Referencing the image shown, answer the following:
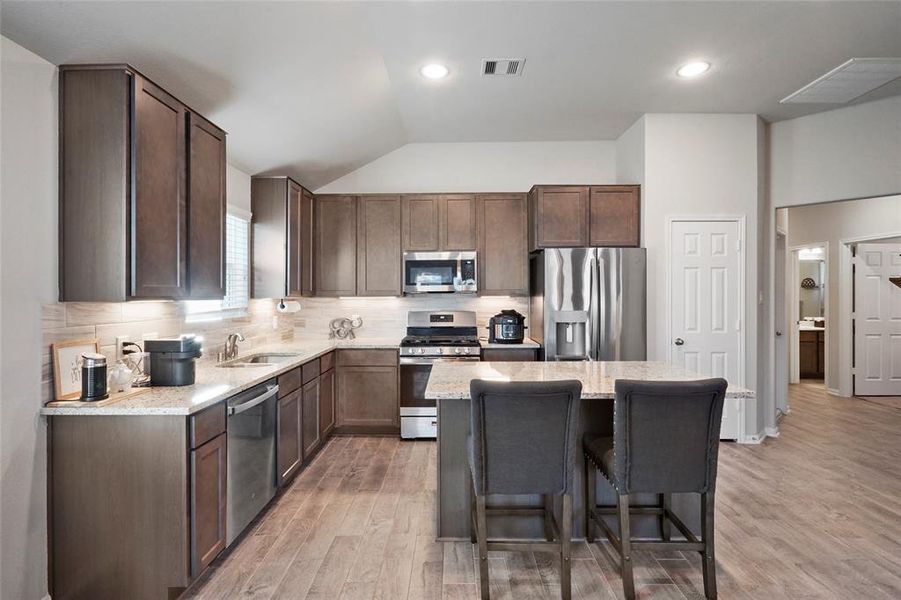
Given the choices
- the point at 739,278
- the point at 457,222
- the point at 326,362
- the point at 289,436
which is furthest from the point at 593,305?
the point at 289,436

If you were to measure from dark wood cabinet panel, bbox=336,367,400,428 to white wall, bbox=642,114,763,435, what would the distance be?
8.02 ft

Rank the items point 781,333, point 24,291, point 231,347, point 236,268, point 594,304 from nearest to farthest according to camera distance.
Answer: point 24,291 → point 231,347 → point 236,268 → point 594,304 → point 781,333

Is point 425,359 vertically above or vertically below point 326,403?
above

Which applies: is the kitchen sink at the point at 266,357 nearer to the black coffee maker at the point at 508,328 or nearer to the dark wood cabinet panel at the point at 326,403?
the dark wood cabinet panel at the point at 326,403

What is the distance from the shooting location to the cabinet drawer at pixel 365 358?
4469 mm

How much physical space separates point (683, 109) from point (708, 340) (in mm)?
2074

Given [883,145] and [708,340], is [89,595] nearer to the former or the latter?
[708,340]

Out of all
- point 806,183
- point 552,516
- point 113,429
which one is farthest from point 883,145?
point 113,429

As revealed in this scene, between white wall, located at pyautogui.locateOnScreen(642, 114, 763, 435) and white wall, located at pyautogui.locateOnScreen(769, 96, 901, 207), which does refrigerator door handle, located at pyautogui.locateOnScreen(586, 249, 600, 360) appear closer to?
white wall, located at pyautogui.locateOnScreen(642, 114, 763, 435)

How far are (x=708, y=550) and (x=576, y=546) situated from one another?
68cm

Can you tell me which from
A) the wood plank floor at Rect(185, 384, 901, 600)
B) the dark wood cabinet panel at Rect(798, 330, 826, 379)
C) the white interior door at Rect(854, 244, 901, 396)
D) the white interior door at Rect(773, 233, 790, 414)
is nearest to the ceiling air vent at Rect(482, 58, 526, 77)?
the wood plank floor at Rect(185, 384, 901, 600)

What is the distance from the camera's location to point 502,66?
130 inches

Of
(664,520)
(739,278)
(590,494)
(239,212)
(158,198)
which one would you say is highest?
(239,212)

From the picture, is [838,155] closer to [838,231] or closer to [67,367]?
[838,231]
